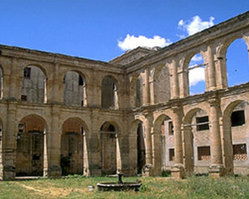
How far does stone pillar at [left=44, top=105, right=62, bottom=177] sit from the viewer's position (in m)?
24.0

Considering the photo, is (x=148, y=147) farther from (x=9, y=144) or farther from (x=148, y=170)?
(x=9, y=144)

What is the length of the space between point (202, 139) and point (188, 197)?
68.4 feet

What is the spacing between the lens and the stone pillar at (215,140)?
20188 mm

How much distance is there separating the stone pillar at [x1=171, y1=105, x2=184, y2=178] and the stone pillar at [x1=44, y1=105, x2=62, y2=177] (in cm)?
825

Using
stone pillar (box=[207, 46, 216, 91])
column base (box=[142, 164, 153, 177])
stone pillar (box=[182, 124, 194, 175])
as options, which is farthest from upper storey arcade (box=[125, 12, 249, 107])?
column base (box=[142, 164, 153, 177])

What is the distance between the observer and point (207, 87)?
21.6 metres

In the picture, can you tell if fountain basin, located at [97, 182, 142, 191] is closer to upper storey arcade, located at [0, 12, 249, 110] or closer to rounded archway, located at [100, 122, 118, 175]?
upper storey arcade, located at [0, 12, 249, 110]

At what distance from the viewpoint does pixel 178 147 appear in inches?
902

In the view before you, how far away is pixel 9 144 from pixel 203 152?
1754cm

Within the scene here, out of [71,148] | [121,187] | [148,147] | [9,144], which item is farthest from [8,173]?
[121,187]

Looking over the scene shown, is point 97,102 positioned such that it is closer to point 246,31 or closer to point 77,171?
point 77,171

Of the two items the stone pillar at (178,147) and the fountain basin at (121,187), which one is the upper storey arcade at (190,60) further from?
the fountain basin at (121,187)

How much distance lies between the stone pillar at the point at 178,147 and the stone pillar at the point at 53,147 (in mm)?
8247

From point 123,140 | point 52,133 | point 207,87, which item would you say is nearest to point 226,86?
point 207,87
